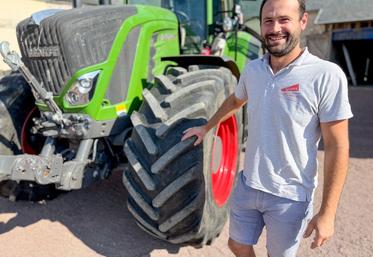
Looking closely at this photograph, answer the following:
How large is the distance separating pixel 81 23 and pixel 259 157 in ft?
4.77

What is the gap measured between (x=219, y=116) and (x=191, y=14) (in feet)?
6.84

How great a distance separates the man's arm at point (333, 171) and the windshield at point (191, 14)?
250 cm

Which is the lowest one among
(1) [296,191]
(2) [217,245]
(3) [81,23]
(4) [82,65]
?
(2) [217,245]

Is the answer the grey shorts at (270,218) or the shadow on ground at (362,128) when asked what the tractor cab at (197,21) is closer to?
the grey shorts at (270,218)

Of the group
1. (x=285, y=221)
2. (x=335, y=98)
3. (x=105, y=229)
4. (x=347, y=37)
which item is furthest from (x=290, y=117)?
(x=347, y=37)

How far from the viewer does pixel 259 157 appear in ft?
5.88

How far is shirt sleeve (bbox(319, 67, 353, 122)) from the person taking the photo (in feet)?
4.99

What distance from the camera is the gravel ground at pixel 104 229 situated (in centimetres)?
269

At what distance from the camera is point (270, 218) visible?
5.94ft

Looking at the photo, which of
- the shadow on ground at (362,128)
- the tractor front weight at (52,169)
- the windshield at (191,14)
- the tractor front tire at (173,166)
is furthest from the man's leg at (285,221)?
the shadow on ground at (362,128)

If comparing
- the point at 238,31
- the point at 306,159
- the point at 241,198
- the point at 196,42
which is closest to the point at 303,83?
the point at 306,159

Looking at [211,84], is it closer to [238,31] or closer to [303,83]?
[303,83]

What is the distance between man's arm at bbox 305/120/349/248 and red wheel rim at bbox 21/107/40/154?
2.32 metres

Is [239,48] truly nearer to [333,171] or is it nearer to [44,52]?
[44,52]
